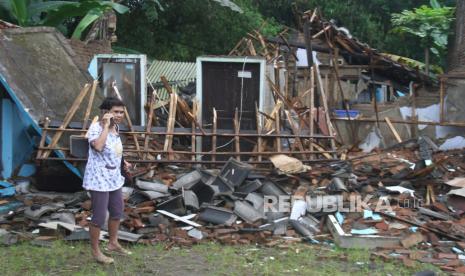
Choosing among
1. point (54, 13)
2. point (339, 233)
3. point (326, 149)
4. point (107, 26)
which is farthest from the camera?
point (107, 26)

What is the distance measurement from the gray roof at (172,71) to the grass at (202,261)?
10.9 m

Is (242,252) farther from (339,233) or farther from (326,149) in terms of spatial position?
(326,149)

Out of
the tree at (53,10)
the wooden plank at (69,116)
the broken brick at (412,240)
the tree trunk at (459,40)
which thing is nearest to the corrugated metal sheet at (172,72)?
the tree at (53,10)

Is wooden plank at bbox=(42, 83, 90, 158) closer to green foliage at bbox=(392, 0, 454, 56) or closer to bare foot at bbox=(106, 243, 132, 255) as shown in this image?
bare foot at bbox=(106, 243, 132, 255)

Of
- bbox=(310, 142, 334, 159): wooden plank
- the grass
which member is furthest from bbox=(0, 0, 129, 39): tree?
the grass

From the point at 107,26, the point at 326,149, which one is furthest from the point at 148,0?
the point at 326,149

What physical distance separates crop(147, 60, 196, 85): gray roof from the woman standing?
11276 mm

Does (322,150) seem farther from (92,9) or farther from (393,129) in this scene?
(92,9)

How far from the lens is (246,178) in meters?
8.23

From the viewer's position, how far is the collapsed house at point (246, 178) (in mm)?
7023

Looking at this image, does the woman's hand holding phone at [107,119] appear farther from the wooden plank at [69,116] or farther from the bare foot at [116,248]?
the wooden plank at [69,116]

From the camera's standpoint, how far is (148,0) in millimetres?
18656

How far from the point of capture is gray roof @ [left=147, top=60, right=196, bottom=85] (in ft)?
56.1

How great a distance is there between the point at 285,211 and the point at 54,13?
7.44 m
